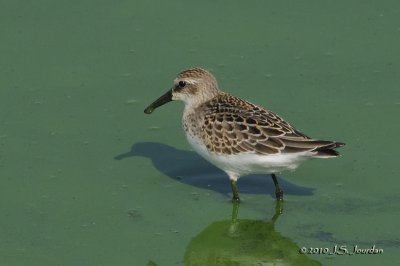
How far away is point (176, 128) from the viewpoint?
46.7 ft

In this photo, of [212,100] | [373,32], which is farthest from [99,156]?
[373,32]

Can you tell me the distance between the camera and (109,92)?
14.8 m

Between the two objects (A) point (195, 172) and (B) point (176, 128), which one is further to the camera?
(B) point (176, 128)

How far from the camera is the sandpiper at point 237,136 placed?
12180 mm

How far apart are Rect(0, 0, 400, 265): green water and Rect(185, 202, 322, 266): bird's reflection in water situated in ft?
0.07

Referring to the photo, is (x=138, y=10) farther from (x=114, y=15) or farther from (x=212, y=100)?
(x=212, y=100)

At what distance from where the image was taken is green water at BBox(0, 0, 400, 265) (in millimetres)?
12047

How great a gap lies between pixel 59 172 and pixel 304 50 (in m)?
4.16

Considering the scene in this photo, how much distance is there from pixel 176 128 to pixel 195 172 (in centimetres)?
90

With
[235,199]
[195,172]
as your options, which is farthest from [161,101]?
[235,199]

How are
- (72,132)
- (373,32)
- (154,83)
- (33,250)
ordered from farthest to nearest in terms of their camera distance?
(373,32) < (154,83) < (72,132) < (33,250)

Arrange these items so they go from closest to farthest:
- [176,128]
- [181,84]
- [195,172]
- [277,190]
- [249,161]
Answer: [249,161]
[277,190]
[181,84]
[195,172]
[176,128]

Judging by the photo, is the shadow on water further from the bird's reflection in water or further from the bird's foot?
the bird's reflection in water

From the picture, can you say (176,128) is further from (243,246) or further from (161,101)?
(243,246)
